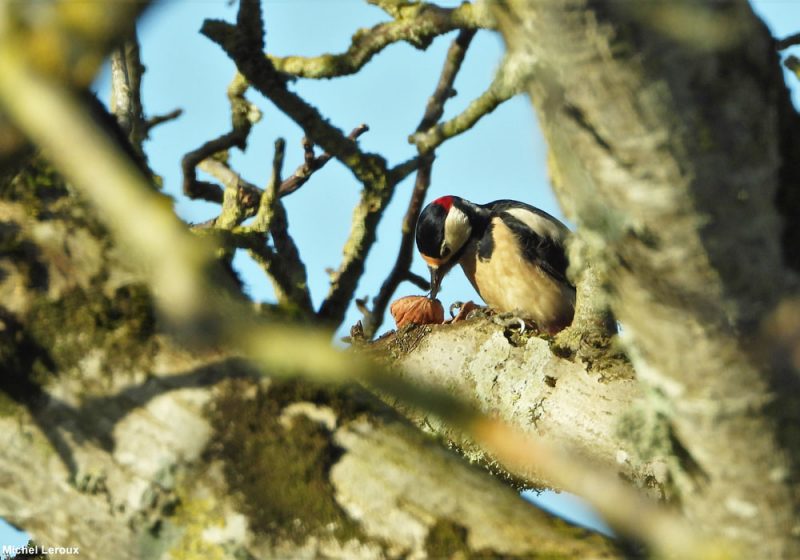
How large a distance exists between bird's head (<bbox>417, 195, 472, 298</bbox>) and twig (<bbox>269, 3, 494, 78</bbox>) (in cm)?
360

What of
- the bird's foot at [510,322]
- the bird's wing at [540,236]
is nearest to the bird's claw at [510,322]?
the bird's foot at [510,322]

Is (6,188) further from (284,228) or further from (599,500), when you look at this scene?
(284,228)

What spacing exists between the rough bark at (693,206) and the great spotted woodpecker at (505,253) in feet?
15.0

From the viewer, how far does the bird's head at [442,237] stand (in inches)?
287

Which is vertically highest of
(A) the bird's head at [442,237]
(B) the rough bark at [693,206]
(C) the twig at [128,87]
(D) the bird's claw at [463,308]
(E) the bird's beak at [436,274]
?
(A) the bird's head at [442,237]

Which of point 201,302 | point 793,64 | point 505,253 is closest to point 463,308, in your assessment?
point 505,253

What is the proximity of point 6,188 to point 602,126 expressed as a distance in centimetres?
132

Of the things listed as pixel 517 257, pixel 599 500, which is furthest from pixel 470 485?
pixel 517 257

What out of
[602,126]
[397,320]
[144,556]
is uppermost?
[397,320]

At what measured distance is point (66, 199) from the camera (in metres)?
2.13

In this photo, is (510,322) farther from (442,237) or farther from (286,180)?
(442,237)

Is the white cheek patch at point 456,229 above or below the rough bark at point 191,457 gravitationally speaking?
above

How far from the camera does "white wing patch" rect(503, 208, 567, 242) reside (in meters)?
7.06

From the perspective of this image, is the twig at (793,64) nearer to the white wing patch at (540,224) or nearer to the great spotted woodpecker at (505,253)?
the great spotted woodpecker at (505,253)
